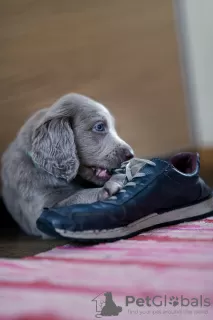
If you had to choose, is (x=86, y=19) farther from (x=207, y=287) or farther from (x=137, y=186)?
(x=207, y=287)

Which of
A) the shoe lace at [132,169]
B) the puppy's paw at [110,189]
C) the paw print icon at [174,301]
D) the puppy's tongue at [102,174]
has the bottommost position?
the puppy's tongue at [102,174]

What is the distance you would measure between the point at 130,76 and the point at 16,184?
39.2 inches

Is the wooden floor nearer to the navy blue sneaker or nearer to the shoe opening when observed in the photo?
the navy blue sneaker

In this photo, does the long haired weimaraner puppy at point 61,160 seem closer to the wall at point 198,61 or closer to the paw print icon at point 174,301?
the paw print icon at point 174,301

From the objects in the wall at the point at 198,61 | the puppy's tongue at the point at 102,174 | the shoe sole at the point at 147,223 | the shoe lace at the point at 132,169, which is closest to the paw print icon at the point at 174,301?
the shoe sole at the point at 147,223

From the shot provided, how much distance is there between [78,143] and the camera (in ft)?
4.09

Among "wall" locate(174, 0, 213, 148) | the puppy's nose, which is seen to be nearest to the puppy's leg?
the puppy's nose

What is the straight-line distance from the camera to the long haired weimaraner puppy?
115 centimetres

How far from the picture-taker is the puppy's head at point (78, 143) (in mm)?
1161

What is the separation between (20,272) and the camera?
71cm

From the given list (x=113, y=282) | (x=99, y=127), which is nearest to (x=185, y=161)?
(x=99, y=127)

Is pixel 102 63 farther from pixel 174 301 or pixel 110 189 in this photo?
pixel 174 301
